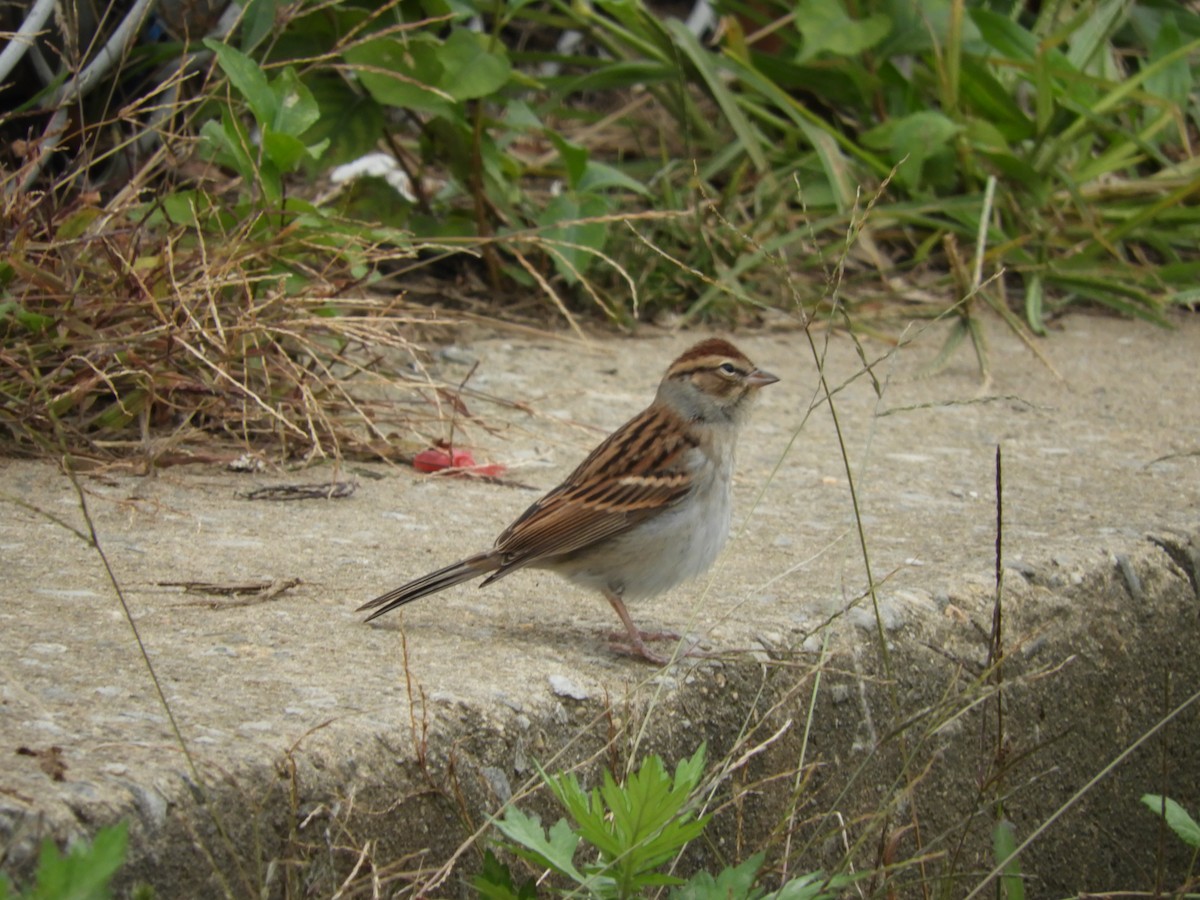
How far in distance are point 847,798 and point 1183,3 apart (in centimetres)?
573

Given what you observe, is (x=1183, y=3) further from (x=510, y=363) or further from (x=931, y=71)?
(x=510, y=363)

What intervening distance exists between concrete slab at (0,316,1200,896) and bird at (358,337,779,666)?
0.13 meters

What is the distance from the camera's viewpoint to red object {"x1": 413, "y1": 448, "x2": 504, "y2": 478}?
462 centimetres

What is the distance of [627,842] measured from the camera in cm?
232

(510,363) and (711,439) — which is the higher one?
(711,439)

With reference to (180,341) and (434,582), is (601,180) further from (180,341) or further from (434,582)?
(434,582)

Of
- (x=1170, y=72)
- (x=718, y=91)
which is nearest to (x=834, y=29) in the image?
(x=718, y=91)

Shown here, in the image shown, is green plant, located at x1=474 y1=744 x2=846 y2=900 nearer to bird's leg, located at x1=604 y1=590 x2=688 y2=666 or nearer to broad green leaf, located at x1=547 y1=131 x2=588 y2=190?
bird's leg, located at x1=604 y1=590 x2=688 y2=666

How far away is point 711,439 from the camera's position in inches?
148

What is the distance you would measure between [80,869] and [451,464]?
2.81m

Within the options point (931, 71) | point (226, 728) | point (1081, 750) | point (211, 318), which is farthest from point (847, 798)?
point (931, 71)

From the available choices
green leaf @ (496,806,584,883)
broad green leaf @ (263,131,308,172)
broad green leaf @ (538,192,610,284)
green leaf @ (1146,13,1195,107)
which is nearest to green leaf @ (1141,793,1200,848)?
green leaf @ (496,806,584,883)

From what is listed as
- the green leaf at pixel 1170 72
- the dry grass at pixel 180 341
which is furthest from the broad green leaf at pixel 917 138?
the dry grass at pixel 180 341

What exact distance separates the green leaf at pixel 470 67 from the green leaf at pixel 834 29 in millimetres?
1549
